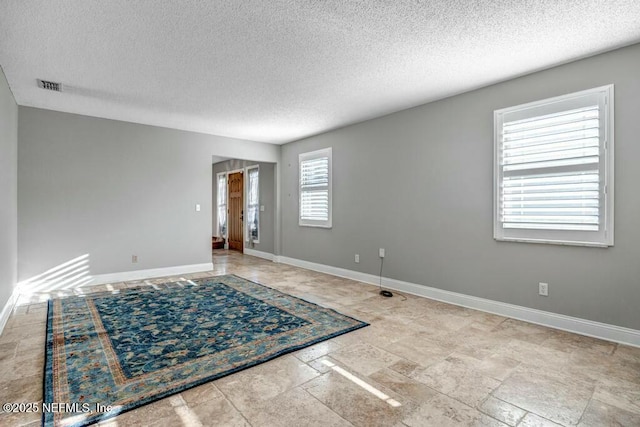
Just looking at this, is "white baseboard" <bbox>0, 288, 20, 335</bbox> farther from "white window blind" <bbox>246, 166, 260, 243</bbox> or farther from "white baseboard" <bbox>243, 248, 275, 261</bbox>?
"white window blind" <bbox>246, 166, 260, 243</bbox>

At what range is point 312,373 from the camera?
230cm

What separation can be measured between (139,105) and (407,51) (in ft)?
11.6

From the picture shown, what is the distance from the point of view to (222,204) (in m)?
9.70

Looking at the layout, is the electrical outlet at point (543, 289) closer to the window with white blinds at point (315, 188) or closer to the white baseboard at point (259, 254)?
the window with white blinds at point (315, 188)

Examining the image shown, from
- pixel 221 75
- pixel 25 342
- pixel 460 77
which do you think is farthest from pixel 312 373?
pixel 460 77

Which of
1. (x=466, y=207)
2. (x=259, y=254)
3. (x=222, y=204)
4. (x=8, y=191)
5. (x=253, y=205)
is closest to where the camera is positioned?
(x=8, y=191)

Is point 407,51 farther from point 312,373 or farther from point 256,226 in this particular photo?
point 256,226

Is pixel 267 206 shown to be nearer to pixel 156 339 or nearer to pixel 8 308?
pixel 8 308

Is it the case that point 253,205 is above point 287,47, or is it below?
below

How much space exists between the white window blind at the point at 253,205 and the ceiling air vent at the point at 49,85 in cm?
436

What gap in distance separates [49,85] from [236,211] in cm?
542

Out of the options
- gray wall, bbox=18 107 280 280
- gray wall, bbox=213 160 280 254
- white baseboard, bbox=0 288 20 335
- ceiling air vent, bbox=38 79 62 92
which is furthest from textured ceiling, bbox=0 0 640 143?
gray wall, bbox=213 160 280 254

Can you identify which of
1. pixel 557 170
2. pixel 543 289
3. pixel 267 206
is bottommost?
pixel 543 289

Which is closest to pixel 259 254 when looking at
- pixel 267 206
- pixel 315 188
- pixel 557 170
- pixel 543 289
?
pixel 267 206
